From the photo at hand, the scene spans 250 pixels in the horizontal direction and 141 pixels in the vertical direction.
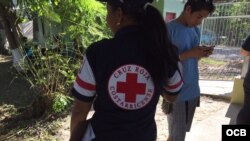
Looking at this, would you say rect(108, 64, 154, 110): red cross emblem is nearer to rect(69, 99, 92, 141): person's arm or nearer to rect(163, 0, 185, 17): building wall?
rect(69, 99, 92, 141): person's arm

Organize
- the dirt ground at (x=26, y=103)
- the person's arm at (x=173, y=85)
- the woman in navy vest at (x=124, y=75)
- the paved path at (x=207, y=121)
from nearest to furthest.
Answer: the woman in navy vest at (x=124, y=75)
the person's arm at (x=173, y=85)
the paved path at (x=207, y=121)
the dirt ground at (x=26, y=103)

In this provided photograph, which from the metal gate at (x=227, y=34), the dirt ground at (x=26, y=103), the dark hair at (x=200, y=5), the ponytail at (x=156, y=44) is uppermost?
the dark hair at (x=200, y=5)

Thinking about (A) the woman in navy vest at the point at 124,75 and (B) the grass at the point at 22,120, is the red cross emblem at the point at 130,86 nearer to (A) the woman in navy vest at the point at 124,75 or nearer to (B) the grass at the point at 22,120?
(A) the woman in navy vest at the point at 124,75

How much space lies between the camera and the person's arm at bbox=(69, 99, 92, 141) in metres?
1.67

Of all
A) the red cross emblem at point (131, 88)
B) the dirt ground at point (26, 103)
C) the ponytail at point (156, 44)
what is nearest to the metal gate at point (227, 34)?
the dirt ground at point (26, 103)

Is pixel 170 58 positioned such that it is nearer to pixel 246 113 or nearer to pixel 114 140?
pixel 114 140

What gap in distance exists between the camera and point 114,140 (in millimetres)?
1649

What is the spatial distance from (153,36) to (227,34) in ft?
21.6

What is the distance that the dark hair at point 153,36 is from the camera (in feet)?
5.30

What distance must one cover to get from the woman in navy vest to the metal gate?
19.6 ft

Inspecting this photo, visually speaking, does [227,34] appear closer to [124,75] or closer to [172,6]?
[124,75]

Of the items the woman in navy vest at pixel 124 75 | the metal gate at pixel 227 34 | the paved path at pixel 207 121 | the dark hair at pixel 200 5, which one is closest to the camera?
the woman in navy vest at pixel 124 75

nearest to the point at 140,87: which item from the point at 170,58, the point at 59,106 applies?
the point at 170,58

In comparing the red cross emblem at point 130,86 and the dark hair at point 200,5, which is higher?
the dark hair at point 200,5
